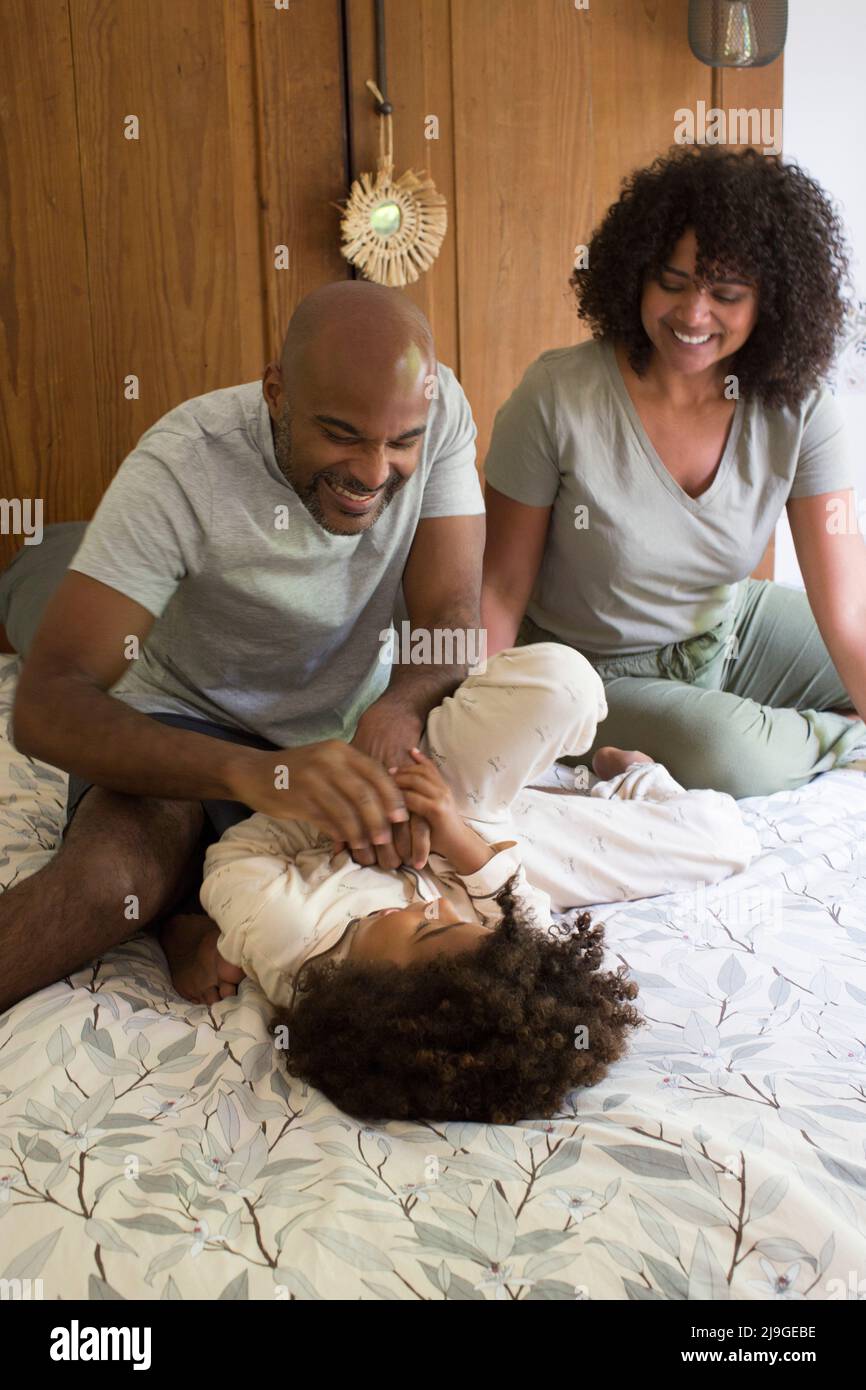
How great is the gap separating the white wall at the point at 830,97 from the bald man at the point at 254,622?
176 centimetres

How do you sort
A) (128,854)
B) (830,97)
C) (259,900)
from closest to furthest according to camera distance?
(259,900)
(128,854)
(830,97)

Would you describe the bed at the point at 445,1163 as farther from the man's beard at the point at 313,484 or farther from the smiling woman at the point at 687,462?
the smiling woman at the point at 687,462

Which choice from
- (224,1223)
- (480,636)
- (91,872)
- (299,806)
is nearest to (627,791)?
(480,636)

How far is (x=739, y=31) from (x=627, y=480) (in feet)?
4.20

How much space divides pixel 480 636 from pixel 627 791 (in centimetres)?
31

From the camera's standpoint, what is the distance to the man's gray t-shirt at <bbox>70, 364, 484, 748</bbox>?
1441mm

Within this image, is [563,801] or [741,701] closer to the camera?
[563,801]

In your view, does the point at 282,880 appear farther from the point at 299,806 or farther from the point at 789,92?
the point at 789,92

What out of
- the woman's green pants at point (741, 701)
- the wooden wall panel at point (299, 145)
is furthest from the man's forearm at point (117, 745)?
the wooden wall panel at point (299, 145)

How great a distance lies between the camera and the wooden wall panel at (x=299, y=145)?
8.54ft

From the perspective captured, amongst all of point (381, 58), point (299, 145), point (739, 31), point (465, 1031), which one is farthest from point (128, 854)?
point (739, 31)

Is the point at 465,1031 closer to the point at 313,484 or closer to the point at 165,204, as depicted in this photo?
the point at 313,484

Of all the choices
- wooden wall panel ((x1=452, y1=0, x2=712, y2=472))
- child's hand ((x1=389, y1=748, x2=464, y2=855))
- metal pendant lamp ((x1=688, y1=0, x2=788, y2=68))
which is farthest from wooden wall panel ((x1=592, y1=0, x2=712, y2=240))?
child's hand ((x1=389, y1=748, x2=464, y2=855))

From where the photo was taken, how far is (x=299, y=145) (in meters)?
2.64
